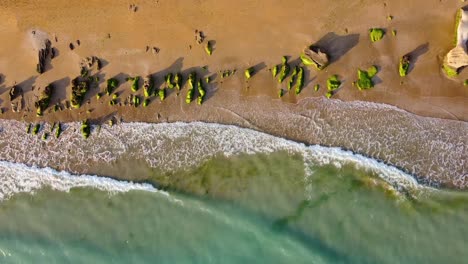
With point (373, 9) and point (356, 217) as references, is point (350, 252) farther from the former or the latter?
point (373, 9)

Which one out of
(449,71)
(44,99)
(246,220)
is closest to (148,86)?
(44,99)

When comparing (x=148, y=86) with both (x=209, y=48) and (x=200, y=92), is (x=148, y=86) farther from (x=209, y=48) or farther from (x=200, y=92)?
(x=209, y=48)

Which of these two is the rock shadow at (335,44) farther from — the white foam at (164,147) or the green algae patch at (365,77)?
the white foam at (164,147)

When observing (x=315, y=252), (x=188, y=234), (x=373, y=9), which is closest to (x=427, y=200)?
(x=315, y=252)

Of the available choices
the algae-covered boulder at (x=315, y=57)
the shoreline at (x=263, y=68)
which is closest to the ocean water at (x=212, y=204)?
the shoreline at (x=263, y=68)

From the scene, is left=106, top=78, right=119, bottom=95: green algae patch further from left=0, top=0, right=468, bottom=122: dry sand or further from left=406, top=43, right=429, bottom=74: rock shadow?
left=406, top=43, right=429, bottom=74: rock shadow
